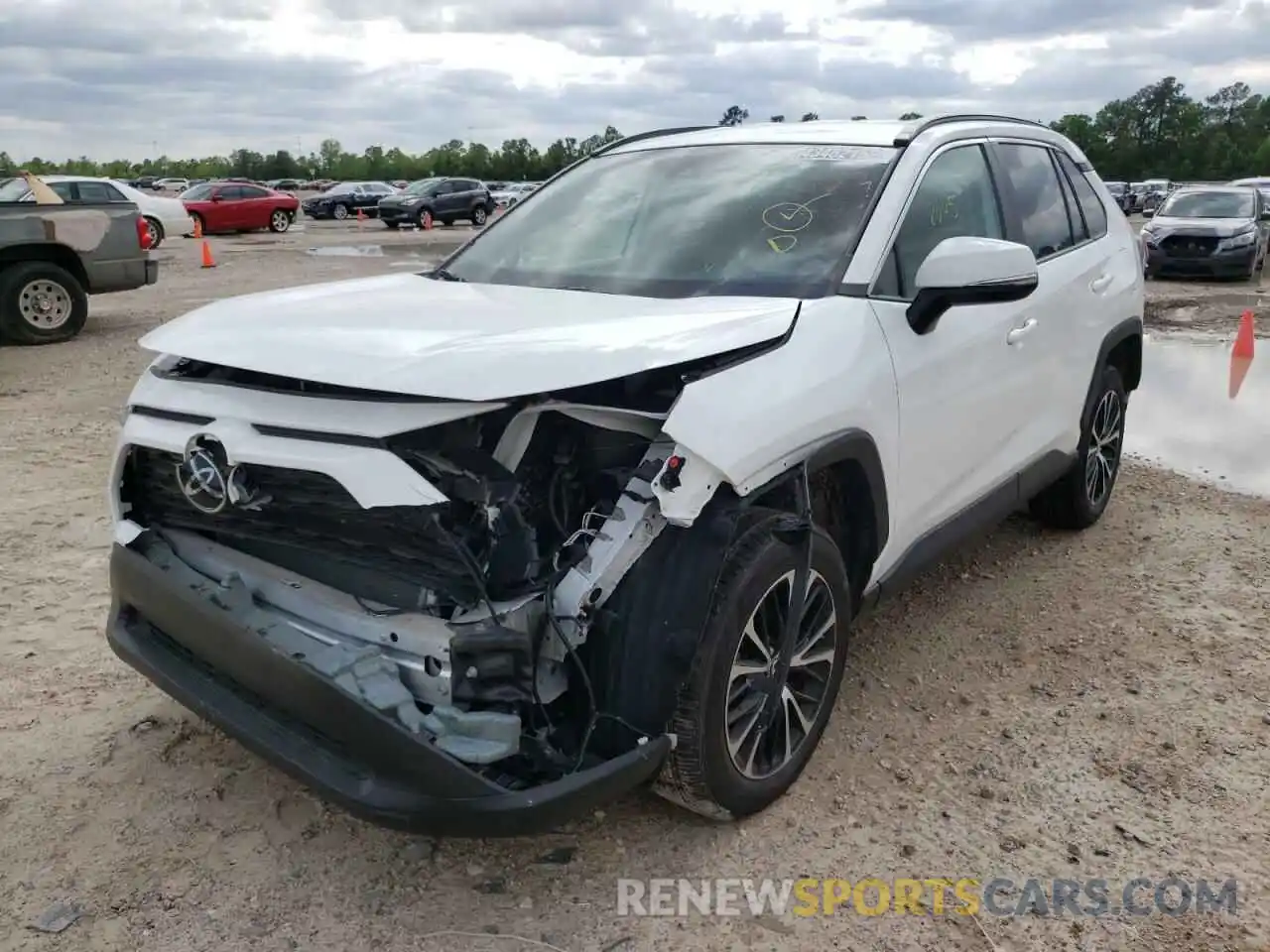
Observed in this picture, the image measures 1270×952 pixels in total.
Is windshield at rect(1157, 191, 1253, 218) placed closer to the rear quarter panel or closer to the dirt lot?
the dirt lot

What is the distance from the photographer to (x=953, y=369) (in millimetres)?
3490

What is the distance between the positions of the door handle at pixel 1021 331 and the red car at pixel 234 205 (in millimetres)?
28271

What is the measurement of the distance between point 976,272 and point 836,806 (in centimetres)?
159

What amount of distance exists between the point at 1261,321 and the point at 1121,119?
8710 centimetres

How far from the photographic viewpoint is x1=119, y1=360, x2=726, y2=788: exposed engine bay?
2.39 m

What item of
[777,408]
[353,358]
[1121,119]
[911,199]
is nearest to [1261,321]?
[911,199]

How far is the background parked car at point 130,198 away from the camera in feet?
55.0

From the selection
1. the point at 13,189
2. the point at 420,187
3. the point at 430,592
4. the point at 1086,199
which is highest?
the point at 1086,199

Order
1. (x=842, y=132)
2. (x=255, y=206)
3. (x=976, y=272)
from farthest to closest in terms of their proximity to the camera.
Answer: (x=255, y=206)
(x=842, y=132)
(x=976, y=272)

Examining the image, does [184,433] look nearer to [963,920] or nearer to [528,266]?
[528,266]

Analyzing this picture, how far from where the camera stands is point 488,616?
2.40 metres

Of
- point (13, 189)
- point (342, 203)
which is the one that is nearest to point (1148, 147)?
point (342, 203)

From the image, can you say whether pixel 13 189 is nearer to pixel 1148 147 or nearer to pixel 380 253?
pixel 380 253

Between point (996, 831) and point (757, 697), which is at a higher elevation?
point (757, 697)
